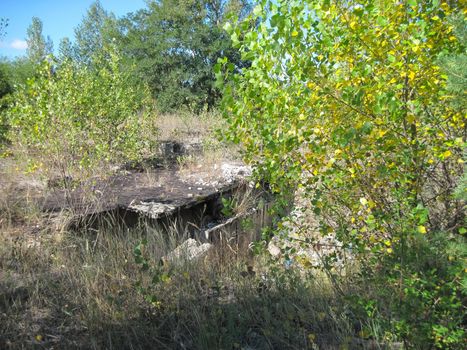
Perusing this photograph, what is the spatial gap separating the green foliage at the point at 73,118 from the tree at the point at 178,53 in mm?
7089

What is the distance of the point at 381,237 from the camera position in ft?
9.36

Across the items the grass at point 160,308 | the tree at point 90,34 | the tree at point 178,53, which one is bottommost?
the grass at point 160,308

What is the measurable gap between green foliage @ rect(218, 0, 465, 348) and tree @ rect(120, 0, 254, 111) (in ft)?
38.0

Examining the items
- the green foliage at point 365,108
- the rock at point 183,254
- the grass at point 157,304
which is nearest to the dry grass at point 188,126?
the rock at point 183,254

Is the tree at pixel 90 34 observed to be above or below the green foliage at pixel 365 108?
above

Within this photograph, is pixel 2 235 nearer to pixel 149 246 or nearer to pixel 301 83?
pixel 149 246

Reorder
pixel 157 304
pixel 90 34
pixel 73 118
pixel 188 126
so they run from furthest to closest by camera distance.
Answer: pixel 90 34 < pixel 188 126 < pixel 73 118 < pixel 157 304

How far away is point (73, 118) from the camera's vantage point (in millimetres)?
5336

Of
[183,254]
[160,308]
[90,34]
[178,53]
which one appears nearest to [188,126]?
[178,53]

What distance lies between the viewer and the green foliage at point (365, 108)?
2166mm

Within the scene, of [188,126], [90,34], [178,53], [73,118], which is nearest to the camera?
[73,118]

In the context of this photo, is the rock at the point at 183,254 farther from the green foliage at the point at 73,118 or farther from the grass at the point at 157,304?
the green foliage at the point at 73,118

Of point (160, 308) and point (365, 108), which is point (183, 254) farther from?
point (365, 108)

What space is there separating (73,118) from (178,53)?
999cm
